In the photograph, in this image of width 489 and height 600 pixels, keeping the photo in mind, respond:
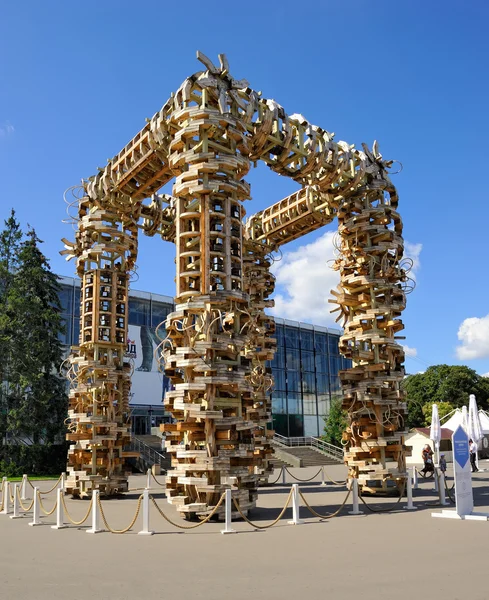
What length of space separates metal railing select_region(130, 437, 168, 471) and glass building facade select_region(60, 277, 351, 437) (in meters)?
6.37

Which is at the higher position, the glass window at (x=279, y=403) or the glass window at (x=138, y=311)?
the glass window at (x=138, y=311)

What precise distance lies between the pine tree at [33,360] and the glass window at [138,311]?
30.5ft

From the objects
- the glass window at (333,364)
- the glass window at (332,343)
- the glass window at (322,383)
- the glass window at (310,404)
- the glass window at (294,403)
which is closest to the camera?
the glass window at (294,403)

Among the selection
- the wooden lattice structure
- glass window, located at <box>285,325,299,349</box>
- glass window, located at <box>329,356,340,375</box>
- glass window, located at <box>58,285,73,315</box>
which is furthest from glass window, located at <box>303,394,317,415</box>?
the wooden lattice structure

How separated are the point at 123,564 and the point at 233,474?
3.84 m

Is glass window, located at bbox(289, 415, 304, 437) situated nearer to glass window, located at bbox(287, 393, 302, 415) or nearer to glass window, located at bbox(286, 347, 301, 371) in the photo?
glass window, located at bbox(287, 393, 302, 415)

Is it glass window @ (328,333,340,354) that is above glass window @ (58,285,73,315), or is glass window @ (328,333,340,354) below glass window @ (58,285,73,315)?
below

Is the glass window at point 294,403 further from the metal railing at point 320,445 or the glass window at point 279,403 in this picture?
the metal railing at point 320,445

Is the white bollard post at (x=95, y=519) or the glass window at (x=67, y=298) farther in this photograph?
the glass window at (x=67, y=298)

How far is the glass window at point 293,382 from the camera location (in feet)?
168

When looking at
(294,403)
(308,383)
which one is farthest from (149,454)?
(308,383)

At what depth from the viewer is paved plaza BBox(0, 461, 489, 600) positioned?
6.01m

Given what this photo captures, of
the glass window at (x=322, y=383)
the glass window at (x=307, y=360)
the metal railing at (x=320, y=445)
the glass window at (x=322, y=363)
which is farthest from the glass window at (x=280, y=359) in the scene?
the metal railing at (x=320, y=445)

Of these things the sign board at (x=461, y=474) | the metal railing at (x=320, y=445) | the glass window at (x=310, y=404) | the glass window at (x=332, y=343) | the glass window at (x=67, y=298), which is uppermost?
the glass window at (x=67, y=298)
